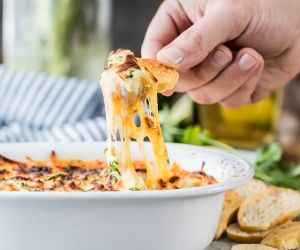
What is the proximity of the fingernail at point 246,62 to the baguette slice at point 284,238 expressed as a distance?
0.40 meters

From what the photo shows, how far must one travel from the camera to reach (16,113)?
235 centimetres

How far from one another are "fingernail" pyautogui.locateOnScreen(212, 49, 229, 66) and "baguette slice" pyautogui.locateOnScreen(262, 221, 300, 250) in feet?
1.36

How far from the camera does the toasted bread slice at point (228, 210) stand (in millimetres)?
1484

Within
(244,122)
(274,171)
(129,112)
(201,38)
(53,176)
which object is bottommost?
(244,122)

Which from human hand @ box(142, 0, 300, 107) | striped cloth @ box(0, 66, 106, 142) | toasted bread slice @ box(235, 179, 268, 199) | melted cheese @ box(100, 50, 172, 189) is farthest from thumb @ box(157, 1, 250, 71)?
striped cloth @ box(0, 66, 106, 142)

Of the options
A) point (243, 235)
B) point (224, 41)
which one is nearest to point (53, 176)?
point (243, 235)

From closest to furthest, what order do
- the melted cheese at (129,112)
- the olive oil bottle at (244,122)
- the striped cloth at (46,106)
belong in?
the melted cheese at (129,112), the striped cloth at (46,106), the olive oil bottle at (244,122)

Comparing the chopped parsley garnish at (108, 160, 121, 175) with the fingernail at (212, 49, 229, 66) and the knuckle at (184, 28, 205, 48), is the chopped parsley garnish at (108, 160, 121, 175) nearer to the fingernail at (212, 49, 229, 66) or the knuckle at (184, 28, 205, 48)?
the knuckle at (184, 28, 205, 48)

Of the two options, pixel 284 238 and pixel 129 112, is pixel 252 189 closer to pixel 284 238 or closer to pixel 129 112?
pixel 284 238

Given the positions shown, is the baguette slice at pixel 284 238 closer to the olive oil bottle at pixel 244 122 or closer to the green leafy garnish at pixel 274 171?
the green leafy garnish at pixel 274 171

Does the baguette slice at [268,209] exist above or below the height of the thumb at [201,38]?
below

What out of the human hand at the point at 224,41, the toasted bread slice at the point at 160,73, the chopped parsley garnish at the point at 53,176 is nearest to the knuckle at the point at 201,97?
the human hand at the point at 224,41

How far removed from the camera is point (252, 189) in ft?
5.67

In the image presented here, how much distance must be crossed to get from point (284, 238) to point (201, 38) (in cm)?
45
